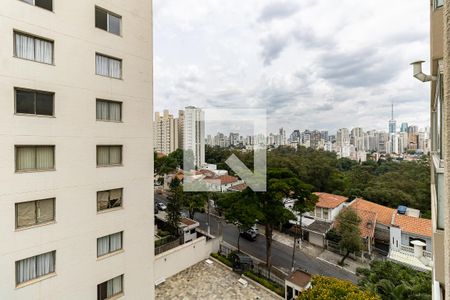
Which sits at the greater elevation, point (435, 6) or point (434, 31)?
point (435, 6)

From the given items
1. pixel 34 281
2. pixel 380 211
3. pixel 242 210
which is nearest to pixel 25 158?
pixel 34 281

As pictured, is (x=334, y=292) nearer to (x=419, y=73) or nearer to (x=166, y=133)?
(x=419, y=73)

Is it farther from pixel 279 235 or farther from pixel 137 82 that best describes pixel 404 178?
pixel 137 82

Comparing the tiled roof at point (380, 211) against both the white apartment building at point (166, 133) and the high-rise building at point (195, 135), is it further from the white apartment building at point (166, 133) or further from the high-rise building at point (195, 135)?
the white apartment building at point (166, 133)

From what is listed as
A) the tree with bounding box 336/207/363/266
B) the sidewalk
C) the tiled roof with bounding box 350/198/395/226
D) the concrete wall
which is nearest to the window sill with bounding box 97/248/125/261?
the concrete wall

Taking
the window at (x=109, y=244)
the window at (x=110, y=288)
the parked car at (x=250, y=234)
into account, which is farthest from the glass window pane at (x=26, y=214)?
the parked car at (x=250, y=234)

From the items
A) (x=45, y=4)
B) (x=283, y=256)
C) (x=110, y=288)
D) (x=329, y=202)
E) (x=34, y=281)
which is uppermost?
(x=45, y=4)

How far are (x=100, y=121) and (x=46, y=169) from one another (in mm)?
1746

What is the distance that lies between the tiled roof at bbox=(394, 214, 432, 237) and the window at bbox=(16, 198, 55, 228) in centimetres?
1826

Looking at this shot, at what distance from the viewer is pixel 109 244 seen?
6.74 m

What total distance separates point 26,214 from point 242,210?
8842 millimetres

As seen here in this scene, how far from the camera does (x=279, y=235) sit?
1802 cm

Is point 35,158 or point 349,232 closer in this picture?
point 35,158

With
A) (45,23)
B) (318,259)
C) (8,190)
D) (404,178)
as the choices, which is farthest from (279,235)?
(45,23)
